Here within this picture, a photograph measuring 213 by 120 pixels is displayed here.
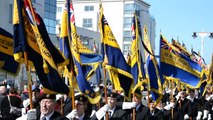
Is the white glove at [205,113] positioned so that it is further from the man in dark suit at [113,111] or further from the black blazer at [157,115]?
the man in dark suit at [113,111]

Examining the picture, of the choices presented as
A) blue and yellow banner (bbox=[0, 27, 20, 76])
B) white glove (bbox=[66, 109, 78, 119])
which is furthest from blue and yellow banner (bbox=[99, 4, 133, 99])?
white glove (bbox=[66, 109, 78, 119])

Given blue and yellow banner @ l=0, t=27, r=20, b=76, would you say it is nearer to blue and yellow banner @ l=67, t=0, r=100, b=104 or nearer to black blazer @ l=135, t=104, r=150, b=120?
blue and yellow banner @ l=67, t=0, r=100, b=104

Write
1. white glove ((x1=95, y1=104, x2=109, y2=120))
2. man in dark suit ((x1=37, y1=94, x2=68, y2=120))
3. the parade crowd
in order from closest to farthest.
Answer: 1. man in dark suit ((x1=37, y1=94, x2=68, y2=120))
2. the parade crowd
3. white glove ((x1=95, y1=104, x2=109, y2=120))

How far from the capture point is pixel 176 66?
41.3 feet

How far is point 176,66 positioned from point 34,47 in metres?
6.32

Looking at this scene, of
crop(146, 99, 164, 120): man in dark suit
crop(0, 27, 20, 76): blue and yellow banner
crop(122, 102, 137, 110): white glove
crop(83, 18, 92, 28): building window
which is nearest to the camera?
crop(0, 27, 20, 76): blue and yellow banner

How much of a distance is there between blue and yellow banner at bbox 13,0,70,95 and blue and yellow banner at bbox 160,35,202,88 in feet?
18.7

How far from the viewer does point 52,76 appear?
686 cm

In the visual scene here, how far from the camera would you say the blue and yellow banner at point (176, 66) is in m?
12.5

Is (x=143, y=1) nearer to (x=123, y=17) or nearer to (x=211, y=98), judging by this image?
(x=123, y=17)

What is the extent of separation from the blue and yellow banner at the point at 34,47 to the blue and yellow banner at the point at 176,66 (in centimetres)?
570

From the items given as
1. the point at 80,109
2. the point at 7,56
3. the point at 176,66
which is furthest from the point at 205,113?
the point at 7,56

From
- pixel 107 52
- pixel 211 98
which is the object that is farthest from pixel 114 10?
pixel 107 52

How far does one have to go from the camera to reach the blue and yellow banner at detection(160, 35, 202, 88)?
12.5 metres
